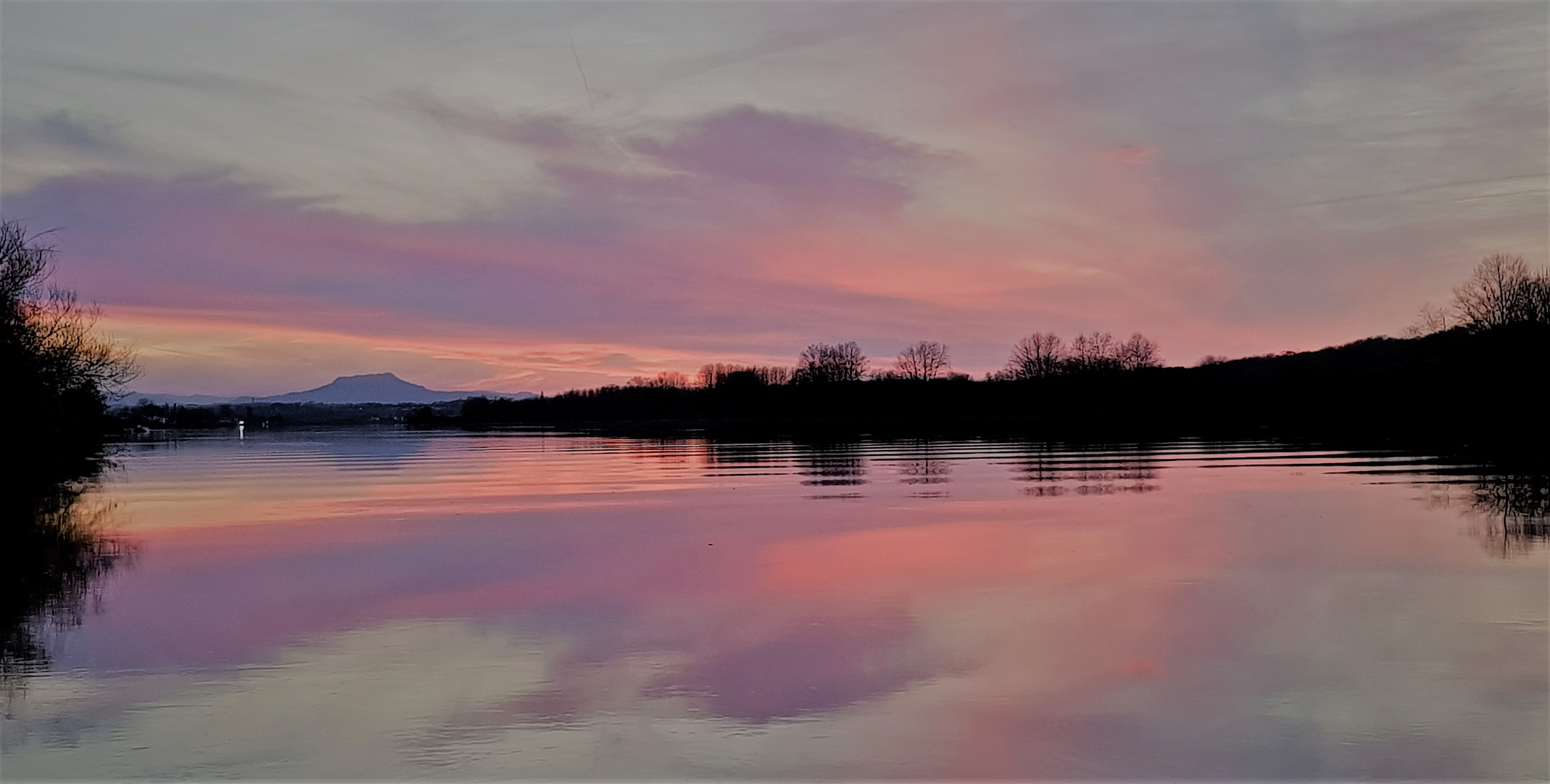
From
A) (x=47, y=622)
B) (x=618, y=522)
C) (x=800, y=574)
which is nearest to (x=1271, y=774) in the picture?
(x=800, y=574)

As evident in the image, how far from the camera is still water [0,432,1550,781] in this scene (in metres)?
6.82

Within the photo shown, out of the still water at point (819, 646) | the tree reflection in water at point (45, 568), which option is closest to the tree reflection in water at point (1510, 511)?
the still water at point (819, 646)

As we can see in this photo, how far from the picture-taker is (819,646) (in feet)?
30.8

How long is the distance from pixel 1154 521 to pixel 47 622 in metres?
14.3

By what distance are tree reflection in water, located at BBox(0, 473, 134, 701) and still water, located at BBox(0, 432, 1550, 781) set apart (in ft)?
0.67

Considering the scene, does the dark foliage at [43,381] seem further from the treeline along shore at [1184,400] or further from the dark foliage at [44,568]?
the treeline along shore at [1184,400]

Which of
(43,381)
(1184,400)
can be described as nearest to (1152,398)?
(1184,400)

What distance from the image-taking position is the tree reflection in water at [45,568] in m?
9.77

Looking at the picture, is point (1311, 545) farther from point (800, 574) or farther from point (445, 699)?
point (445, 699)

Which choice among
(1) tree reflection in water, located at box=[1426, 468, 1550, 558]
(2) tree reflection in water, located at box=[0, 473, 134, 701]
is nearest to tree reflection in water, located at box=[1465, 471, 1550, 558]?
(1) tree reflection in water, located at box=[1426, 468, 1550, 558]

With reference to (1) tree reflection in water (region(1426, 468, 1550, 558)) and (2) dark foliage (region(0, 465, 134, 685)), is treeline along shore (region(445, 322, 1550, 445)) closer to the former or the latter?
(1) tree reflection in water (region(1426, 468, 1550, 558))

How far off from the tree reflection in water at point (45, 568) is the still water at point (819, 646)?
20 cm

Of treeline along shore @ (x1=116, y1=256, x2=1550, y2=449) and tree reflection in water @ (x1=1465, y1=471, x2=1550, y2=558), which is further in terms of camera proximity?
treeline along shore @ (x1=116, y1=256, x2=1550, y2=449)

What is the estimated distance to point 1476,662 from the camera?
28.4ft
